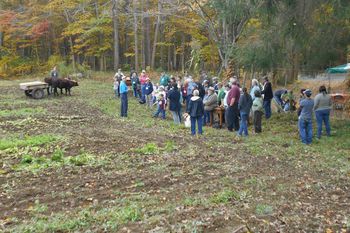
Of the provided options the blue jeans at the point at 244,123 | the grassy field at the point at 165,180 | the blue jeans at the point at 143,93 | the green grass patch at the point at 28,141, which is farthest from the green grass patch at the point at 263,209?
the blue jeans at the point at 143,93

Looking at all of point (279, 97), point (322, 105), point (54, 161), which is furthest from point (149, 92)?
point (54, 161)

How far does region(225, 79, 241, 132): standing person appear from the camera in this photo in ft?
46.6

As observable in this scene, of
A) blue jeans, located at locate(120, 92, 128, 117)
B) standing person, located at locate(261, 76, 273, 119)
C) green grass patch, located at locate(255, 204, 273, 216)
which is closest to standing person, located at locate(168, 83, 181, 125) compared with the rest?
blue jeans, located at locate(120, 92, 128, 117)

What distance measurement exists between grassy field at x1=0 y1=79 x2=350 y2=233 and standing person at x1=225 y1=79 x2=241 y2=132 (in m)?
0.61

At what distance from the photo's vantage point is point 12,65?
137 feet

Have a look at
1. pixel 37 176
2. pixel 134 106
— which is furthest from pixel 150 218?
pixel 134 106

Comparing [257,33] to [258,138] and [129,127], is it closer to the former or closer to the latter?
[258,138]

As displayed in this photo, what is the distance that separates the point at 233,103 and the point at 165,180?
6.75 metres

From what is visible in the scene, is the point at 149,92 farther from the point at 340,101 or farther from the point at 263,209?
the point at 263,209

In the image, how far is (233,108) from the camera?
14445mm

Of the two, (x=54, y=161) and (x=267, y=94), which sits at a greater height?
(x=267, y=94)

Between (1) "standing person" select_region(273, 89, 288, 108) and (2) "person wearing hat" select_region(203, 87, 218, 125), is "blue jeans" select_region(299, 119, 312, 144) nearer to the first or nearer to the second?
(2) "person wearing hat" select_region(203, 87, 218, 125)

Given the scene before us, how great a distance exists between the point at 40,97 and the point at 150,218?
57.2ft

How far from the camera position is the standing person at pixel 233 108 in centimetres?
1420
